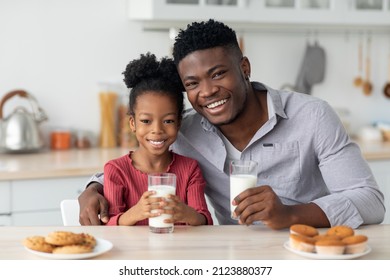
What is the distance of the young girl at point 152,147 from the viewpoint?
2072 mm

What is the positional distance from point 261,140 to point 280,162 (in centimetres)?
9

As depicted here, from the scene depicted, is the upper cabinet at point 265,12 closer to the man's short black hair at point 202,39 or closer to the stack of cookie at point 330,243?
the man's short black hair at point 202,39

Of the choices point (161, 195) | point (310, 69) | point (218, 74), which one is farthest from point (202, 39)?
point (310, 69)

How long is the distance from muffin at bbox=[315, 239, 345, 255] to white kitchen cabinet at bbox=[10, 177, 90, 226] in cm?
188

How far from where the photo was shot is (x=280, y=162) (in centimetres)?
223

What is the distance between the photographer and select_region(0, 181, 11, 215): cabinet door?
3105 mm

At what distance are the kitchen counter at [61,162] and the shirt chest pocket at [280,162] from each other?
1.19 meters

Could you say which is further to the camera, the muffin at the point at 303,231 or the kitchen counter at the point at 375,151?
the kitchen counter at the point at 375,151

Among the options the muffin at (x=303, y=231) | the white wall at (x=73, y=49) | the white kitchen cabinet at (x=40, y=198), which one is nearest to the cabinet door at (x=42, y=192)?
the white kitchen cabinet at (x=40, y=198)

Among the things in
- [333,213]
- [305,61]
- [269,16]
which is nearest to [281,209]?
[333,213]

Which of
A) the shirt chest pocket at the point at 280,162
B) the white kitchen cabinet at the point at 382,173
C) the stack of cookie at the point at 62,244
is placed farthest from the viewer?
the white kitchen cabinet at the point at 382,173

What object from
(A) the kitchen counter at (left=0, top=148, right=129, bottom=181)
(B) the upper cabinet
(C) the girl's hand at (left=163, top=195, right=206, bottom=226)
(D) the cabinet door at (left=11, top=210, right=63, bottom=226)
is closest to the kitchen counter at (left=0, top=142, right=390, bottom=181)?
(A) the kitchen counter at (left=0, top=148, right=129, bottom=181)

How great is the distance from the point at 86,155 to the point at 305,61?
150cm

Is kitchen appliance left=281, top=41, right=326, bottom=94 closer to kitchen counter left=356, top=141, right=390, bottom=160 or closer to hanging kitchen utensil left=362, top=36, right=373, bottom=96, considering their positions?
hanging kitchen utensil left=362, top=36, right=373, bottom=96
